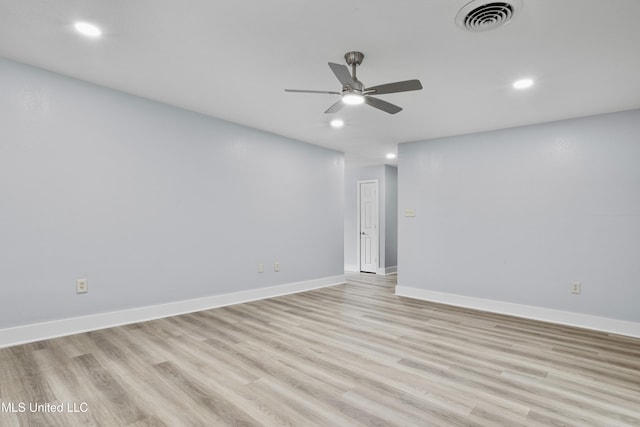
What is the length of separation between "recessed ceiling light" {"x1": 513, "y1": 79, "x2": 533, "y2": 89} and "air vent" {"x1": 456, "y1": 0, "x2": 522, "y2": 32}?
1106mm

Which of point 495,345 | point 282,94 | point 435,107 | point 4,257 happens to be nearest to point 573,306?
point 495,345

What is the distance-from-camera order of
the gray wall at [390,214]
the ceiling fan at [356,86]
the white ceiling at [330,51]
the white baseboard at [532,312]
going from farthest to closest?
the gray wall at [390,214]
the white baseboard at [532,312]
the ceiling fan at [356,86]
the white ceiling at [330,51]

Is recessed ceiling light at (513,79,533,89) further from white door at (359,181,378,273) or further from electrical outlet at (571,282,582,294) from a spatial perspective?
white door at (359,181,378,273)

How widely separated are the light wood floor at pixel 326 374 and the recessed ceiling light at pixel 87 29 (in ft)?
7.95

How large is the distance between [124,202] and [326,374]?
8.83ft

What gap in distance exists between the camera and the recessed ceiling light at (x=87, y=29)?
89.1 inches

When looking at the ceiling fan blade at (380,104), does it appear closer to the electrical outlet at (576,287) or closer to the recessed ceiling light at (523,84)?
the recessed ceiling light at (523,84)

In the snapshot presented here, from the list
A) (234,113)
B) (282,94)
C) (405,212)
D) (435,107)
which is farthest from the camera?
(405,212)

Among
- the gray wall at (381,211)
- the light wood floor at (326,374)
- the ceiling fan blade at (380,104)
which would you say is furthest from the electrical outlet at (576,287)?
the gray wall at (381,211)

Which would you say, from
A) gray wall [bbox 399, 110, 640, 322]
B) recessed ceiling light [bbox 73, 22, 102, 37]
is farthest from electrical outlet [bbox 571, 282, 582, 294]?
recessed ceiling light [bbox 73, 22, 102, 37]

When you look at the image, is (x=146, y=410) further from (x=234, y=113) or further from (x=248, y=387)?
(x=234, y=113)

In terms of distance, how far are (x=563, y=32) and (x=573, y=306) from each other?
314cm

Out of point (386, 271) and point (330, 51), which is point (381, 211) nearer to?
point (386, 271)

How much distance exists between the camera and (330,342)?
304 centimetres
